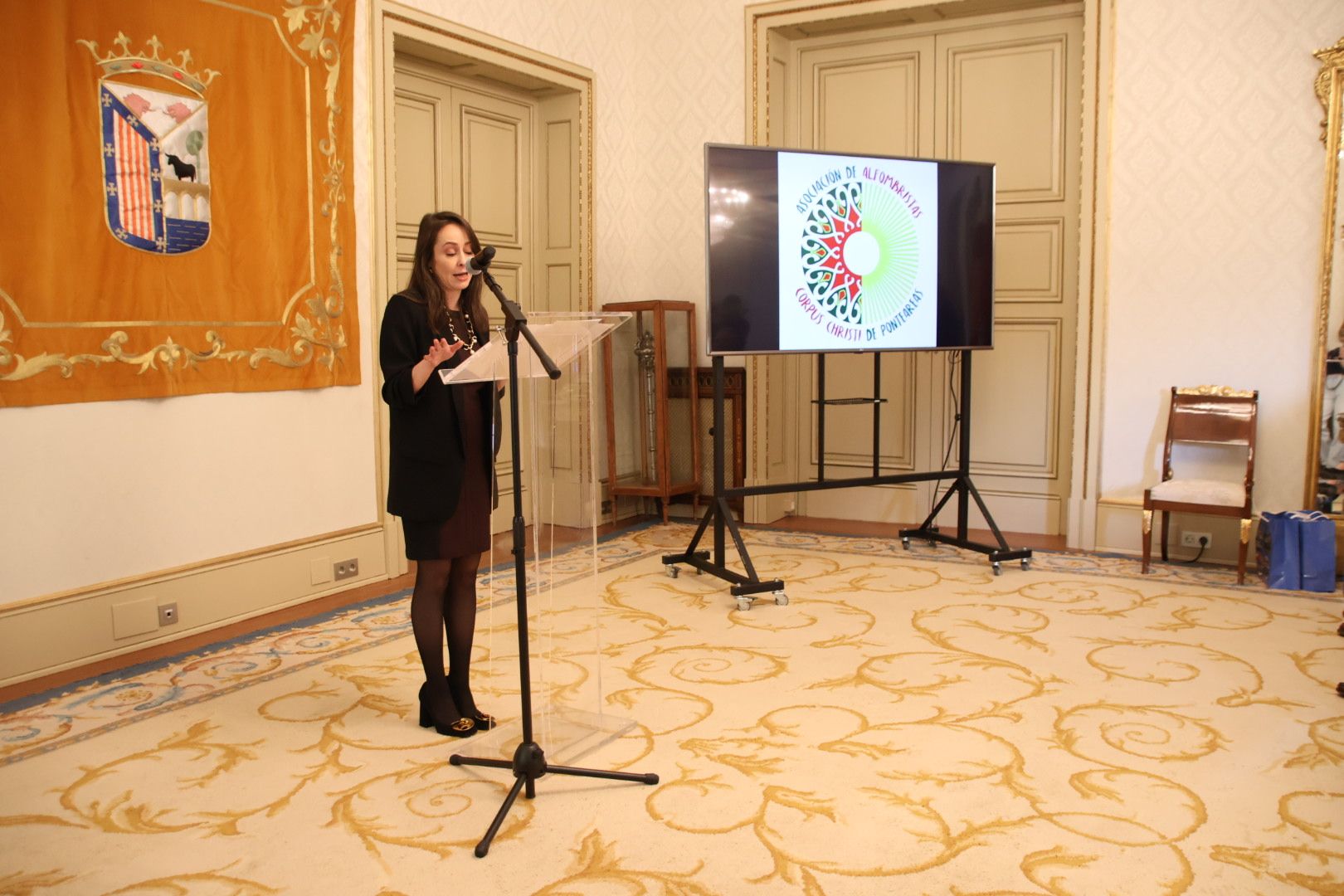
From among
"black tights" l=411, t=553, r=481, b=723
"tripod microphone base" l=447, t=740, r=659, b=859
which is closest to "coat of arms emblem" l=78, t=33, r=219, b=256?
"black tights" l=411, t=553, r=481, b=723

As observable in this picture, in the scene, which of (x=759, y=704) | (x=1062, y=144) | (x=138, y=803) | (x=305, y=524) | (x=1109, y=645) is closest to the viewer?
(x=138, y=803)

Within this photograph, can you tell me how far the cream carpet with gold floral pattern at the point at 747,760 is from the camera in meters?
2.10

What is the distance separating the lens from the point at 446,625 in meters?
2.89

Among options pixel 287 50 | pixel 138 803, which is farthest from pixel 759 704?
pixel 287 50

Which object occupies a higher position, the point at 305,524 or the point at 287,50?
the point at 287,50

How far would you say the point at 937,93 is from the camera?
5621 mm

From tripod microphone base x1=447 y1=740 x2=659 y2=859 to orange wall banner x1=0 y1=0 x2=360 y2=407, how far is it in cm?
195

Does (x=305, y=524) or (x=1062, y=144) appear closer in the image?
(x=305, y=524)

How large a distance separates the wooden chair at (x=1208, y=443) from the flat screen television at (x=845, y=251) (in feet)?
3.08

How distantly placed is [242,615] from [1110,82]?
14.7 feet

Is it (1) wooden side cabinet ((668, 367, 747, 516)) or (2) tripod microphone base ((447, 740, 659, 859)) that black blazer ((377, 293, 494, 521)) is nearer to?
(2) tripod microphone base ((447, 740, 659, 859))

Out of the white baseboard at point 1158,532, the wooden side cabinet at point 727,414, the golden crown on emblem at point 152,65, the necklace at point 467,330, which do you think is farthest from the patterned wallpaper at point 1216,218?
the golden crown on emblem at point 152,65

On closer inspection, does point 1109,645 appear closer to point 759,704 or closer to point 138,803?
point 759,704

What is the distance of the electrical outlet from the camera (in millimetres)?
4781
